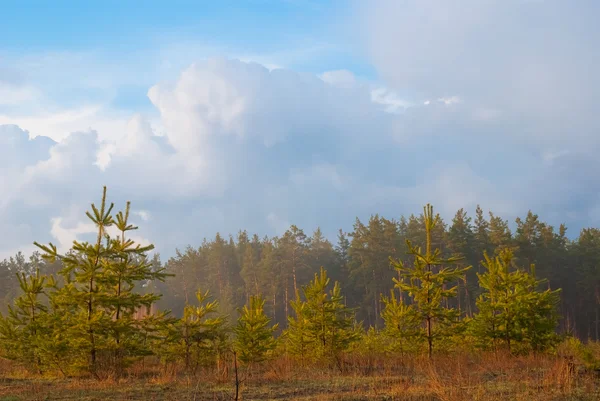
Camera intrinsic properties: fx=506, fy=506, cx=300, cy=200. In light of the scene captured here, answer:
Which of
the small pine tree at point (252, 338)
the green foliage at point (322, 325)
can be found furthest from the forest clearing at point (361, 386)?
the small pine tree at point (252, 338)

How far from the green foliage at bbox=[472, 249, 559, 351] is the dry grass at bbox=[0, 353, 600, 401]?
3.78 ft

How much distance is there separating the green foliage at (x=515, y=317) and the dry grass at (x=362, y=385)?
115 centimetres

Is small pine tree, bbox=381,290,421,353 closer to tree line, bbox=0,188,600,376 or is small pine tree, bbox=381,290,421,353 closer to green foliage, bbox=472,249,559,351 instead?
tree line, bbox=0,188,600,376

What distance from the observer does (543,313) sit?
20.1 metres

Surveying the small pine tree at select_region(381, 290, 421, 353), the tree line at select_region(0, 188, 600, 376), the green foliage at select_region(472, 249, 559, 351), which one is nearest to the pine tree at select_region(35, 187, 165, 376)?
the tree line at select_region(0, 188, 600, 376)

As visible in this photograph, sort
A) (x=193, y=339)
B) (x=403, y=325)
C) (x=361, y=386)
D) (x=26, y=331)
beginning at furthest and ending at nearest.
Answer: (x=26, y=331) < (x=403, y=325) < (x=193, y=339) < (x=361, y=386)

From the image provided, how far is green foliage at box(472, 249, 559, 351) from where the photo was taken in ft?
64.8

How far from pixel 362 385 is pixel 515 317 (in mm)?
Answer: 8856

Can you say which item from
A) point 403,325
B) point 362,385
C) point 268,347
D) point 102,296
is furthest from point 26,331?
point 403,325

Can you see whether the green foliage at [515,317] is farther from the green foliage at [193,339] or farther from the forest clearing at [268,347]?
the green foliage at [193,339]

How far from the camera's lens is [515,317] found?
1970cm

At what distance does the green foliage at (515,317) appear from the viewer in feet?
64.8

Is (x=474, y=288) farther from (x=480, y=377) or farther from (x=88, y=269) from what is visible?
(x=88, y=269)

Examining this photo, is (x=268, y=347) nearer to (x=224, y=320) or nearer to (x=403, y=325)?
(x=224, y=320)
